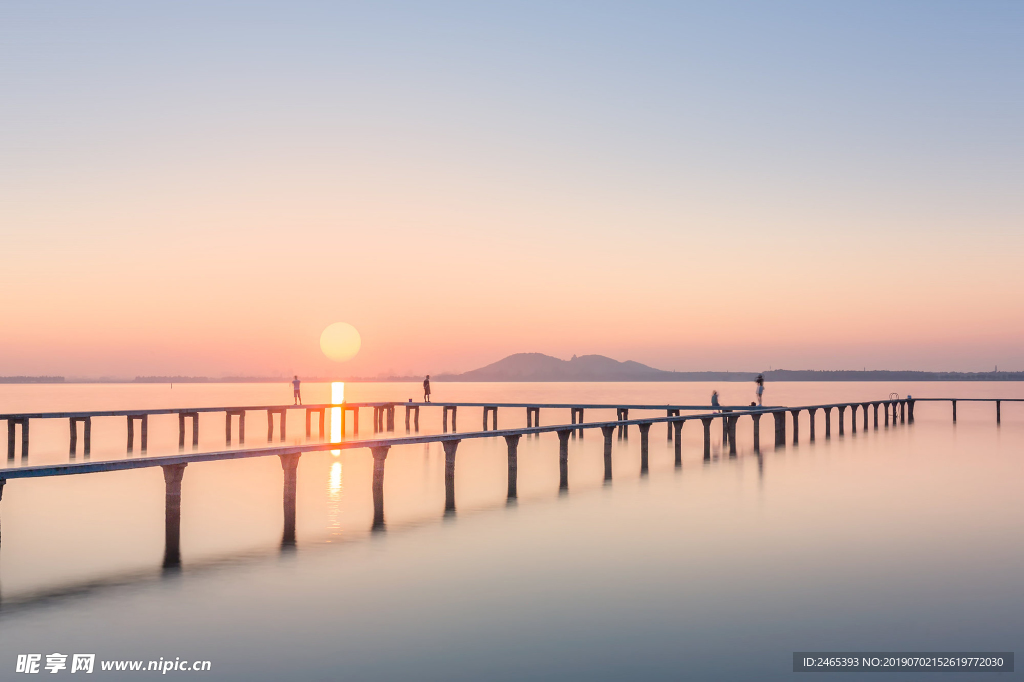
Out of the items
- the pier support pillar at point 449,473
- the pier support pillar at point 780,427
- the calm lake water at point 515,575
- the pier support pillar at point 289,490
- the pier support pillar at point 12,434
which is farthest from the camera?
the pier support pillar at point 780,427

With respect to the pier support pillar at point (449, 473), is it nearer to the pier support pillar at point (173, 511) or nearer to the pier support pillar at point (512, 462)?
the pier support pillar at point (512, 462)

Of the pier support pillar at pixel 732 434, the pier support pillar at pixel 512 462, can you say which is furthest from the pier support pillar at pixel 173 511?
the pier support pillar at pixel 732 434

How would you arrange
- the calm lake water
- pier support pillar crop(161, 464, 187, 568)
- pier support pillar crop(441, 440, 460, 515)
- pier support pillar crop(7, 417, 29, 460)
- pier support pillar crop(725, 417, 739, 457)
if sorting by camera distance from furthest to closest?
pier support pillar crop(725, 417, 739, 457)
pier support pillar crop(7, 417, 29, 460)
pier support pillar crop(441, 440, 460, 515)
pier support pillar crop(161, 464, 187, 568)
the calm lake water

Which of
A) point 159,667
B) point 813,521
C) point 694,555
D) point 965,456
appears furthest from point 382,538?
point 965,456

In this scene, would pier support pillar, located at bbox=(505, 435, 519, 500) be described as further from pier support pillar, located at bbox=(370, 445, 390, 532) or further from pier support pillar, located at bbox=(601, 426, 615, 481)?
pier support pillar, located at bbox=(601, 426, 615, 481)

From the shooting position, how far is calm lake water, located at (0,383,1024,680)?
10.6 m

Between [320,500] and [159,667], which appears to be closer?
[159,667]

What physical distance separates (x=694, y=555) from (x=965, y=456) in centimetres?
2640

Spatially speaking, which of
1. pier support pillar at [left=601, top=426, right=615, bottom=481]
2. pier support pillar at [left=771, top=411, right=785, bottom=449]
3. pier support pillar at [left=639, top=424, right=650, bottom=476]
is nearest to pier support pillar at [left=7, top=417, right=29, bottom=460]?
pier support pillar at [left=601, top=426, right=615, bottom=481]

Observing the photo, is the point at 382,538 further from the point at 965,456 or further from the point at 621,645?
the point at 965,456

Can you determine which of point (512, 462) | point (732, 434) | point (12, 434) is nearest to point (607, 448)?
point (512, 462)

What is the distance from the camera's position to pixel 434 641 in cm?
1096

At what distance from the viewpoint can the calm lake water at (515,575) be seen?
1060cm

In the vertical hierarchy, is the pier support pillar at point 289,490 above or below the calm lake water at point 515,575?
above
